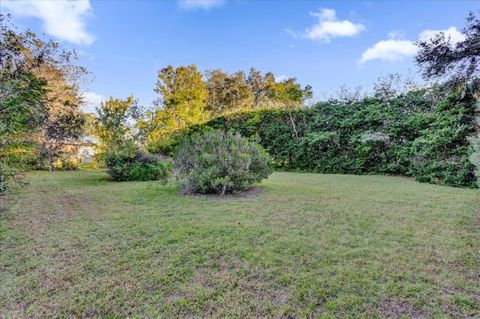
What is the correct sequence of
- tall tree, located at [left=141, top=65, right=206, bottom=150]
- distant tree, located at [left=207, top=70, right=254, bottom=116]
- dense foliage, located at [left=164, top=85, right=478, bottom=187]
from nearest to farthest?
1. dense foliage, located at [left=164, top=85, right=478, bottom=187]
2. tall tree, located at [left=141, top=65, right=206, bottom=150]
3. distant tree, located at [left=207, top=70, right=254, bottom=116]

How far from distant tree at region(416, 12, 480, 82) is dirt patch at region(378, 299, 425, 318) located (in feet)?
17.7

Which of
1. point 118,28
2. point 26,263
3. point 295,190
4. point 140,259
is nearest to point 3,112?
point 26,263

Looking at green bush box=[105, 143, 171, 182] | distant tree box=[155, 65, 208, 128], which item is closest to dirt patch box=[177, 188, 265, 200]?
green bush box=[105, 143, 171, 182]

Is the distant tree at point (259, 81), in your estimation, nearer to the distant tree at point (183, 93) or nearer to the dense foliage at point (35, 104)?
the distant tree at point (183, 93)

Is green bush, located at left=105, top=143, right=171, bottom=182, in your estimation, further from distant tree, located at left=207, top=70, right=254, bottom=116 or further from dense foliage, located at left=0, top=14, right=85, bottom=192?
distant tree, located at left=207, top=70, right=254, bottom=116

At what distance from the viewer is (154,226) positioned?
3604 mm

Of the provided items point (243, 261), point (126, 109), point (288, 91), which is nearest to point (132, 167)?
point (126, 109)

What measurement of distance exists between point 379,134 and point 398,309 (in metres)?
8.29

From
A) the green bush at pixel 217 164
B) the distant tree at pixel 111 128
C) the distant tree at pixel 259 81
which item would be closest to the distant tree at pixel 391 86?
the green bush at pixel 217 164

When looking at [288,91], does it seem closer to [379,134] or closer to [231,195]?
[379,134]

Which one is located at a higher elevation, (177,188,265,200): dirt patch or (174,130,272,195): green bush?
(174,130,272,195): green bush

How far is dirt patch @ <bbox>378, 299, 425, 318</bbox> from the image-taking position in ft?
5.98

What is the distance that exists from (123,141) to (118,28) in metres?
3.86

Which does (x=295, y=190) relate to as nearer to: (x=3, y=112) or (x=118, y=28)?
(x=3, y=112)
